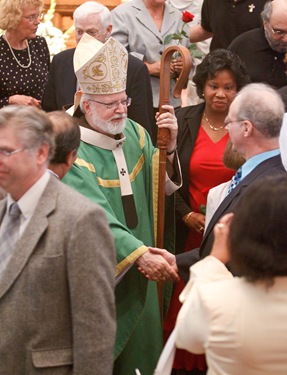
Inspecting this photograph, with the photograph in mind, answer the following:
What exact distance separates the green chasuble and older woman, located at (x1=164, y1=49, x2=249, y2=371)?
0.28 m

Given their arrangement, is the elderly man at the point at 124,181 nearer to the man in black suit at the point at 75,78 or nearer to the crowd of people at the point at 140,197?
the crowd of people at the point at 140,197

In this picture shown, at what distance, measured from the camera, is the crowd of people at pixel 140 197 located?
297cm

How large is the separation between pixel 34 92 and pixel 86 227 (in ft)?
10.5

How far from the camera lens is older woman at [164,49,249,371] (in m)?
5.45

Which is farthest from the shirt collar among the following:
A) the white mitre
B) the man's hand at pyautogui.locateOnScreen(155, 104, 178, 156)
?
the white mitre

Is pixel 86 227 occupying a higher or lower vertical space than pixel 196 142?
higher

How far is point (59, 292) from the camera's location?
331 cm

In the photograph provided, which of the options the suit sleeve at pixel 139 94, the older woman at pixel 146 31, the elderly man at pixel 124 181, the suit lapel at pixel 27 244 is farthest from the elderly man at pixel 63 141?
the older woman at pixel 146 31

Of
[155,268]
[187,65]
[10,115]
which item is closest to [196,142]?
[187,65]

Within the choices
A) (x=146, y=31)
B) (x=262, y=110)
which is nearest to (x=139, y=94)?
(x=146, y=31)

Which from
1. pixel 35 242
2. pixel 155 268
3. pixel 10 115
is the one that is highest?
pixel 10 115

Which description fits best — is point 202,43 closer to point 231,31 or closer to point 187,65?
point 231,31

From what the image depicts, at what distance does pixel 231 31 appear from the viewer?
6.57m

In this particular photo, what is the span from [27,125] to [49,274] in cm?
52
